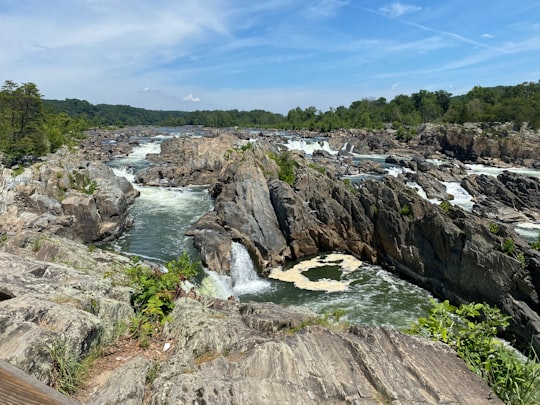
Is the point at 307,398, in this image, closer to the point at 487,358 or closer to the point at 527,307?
the point at 487,358

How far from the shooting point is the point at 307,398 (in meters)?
5.23

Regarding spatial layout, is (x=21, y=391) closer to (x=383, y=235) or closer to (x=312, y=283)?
(x=312, y=283)

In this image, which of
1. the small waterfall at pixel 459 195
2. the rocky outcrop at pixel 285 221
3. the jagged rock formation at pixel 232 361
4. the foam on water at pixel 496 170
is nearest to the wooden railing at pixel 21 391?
the jagged rock formation at pixel 232 361

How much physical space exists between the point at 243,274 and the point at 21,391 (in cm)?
2298

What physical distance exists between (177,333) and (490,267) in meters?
19.1

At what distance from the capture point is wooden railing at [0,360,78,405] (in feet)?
5.96

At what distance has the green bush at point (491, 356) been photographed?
5.02 meters

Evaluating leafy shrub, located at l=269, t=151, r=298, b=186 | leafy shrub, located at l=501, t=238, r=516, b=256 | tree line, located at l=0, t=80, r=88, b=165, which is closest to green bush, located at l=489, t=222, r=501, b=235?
leafy shrub, located at l=501, t=238, r=516, b=256

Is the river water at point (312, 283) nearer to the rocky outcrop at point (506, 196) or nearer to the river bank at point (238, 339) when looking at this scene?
Result: the river bank at point (238, 339)

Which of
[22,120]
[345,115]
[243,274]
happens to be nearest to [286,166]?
[243,274]

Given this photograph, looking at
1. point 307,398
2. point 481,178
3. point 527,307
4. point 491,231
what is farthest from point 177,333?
point 481,178

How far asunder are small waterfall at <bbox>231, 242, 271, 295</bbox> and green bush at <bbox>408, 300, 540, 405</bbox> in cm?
1695

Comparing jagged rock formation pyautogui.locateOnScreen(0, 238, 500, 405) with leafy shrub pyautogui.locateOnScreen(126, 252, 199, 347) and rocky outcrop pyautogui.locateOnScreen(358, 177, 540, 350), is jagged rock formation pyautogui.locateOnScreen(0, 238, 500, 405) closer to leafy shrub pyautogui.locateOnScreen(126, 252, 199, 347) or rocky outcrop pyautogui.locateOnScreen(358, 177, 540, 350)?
leafy shrub pyautogui.locateOnScreen(126, 252, 199, 347)

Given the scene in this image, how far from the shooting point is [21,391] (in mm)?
1870
